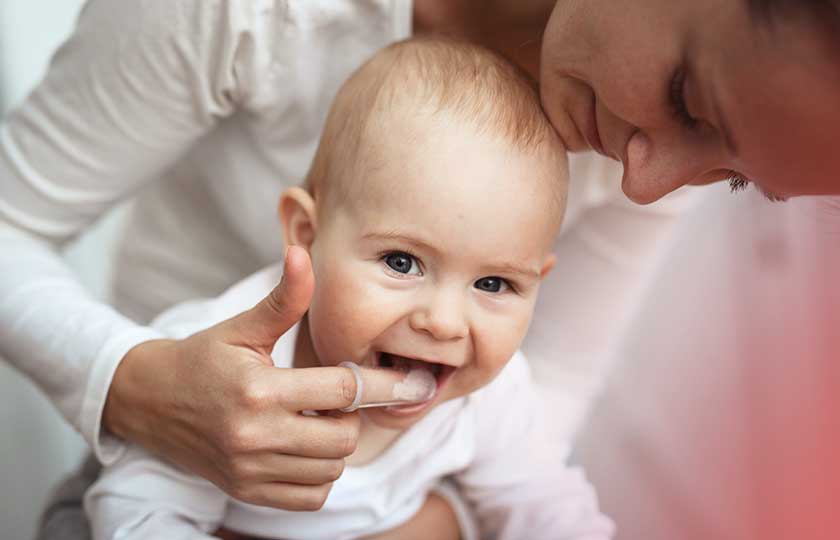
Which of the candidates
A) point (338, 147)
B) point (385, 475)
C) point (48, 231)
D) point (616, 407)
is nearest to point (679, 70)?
point (338, 147)

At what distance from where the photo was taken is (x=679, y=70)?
733 millimetres

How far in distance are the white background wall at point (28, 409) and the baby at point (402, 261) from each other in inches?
29.9

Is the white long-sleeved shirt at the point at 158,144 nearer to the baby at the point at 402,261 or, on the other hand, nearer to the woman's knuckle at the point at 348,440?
the baby at the point at 402,261

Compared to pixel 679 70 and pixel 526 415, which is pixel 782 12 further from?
pixel 526 415

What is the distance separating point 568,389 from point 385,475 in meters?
0.49

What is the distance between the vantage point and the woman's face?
658 mm

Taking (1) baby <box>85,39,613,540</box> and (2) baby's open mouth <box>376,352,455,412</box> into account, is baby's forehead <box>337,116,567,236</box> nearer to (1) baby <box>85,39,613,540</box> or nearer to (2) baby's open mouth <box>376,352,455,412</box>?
(1) baby <box>85,39,613,540</box>

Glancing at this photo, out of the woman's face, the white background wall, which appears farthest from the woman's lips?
the white background wall

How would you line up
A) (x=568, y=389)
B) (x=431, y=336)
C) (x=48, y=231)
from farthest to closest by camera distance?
(x=568, y=389), (x=48, y=231), (x=431, y=336)

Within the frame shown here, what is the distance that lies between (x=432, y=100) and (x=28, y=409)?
3.77ft

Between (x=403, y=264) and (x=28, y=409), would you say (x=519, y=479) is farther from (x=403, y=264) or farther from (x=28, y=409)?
(x=28, y=409)

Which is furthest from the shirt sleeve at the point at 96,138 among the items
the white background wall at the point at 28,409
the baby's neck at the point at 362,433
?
the white background wall at the point at 28,409

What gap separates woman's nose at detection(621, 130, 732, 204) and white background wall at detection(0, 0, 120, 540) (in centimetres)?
118

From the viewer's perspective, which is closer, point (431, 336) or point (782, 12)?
point (782, 12)
